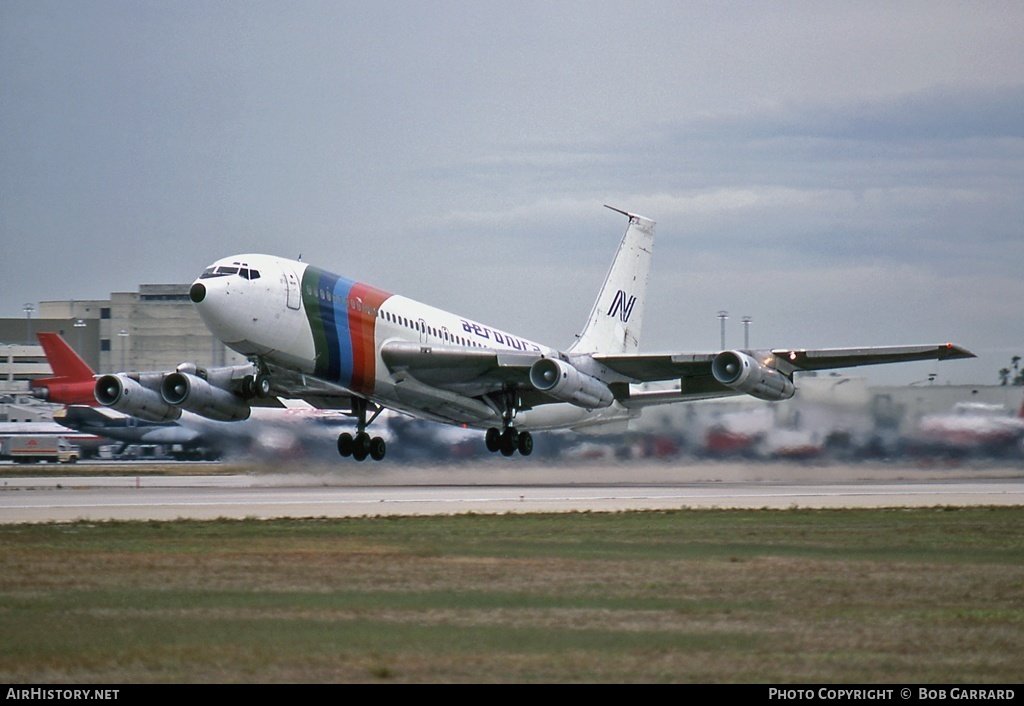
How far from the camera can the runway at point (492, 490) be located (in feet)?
99.4

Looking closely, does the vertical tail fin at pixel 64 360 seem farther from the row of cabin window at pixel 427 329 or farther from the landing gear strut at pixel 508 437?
the landing gear strut at pixel 508 437

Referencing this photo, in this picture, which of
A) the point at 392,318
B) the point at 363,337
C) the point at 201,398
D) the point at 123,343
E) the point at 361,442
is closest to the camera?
the point at 363,337

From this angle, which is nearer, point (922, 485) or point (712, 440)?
point (922, 485)

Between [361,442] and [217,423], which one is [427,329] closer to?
[361,442]

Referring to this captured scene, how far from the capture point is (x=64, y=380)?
153 feet

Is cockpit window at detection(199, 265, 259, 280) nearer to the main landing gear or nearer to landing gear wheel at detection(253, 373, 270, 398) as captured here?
landing gear wheel at detection(253, 373, 270, 398)

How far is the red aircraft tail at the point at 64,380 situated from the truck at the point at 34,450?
2438cm

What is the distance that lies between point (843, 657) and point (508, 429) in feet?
109

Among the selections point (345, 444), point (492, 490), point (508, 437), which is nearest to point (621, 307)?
point (508, 437)

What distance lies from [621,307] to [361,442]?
14.8 metres

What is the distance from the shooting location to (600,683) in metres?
10.8

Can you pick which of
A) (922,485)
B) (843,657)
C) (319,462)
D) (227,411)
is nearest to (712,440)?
(922,485)

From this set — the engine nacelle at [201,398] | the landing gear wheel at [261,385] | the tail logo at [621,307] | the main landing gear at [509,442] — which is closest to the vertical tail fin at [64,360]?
the engine nacelle at [201,398]
